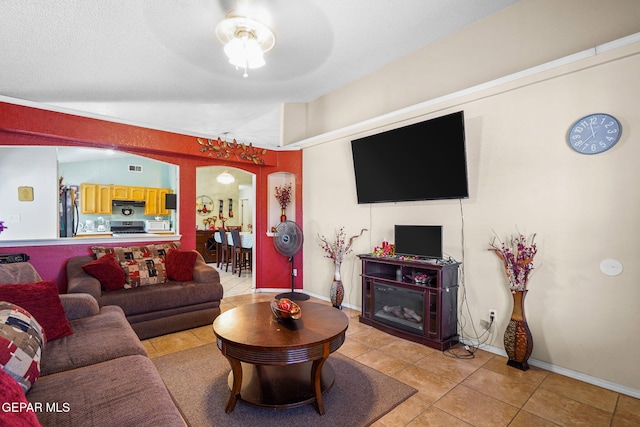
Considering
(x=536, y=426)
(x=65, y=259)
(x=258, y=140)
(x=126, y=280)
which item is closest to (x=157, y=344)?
(x=126, y=280)

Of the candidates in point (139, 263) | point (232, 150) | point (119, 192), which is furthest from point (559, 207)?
point (119, 192)

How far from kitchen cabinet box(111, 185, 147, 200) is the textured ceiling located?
361 cm

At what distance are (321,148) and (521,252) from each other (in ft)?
9.98

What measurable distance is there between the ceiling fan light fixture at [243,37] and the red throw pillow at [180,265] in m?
2.35

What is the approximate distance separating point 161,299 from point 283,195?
100 inches

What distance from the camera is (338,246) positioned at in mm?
4320

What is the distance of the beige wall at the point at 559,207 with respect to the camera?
2.22 metres

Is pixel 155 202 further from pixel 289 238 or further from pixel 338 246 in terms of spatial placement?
pixel 338 246

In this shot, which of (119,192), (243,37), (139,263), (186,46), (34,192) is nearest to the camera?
(243,37)

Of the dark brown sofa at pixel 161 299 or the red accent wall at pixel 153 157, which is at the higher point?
the red accent wall at pixel 153 157

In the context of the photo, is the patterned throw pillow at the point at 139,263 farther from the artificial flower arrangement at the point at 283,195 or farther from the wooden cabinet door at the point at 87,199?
the wooden cabinet door at the point at 87,199

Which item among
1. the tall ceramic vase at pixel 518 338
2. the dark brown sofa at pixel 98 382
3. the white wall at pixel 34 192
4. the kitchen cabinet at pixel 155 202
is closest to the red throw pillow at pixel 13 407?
the dark brown sofa at pixel 98 382

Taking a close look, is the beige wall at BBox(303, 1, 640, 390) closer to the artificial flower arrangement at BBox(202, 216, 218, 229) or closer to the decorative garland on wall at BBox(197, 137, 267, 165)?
the decorative garland on wall at BBox(197, 137, 267, 165)

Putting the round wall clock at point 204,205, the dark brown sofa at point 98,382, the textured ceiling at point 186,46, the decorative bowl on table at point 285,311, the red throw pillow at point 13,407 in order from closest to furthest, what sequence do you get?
the red throw pillow at point 13,407 < the dark brown sofa at point 98,382 < the decorative bowl on table at point 285,311 < the textured ceiling at point 186,46 < the round wall clock at point 204,205
